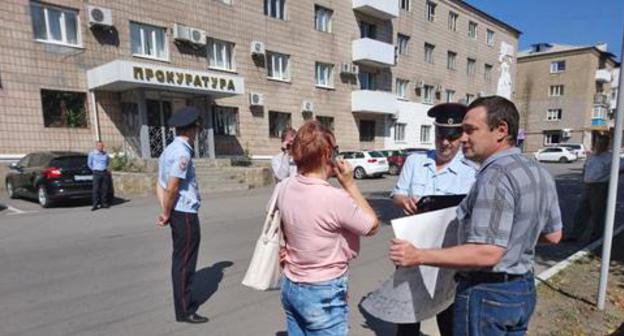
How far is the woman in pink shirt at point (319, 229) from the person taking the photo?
1.84 meters

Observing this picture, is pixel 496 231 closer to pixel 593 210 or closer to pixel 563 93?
pixel 593 210

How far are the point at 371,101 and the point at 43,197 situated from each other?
62.0 ft

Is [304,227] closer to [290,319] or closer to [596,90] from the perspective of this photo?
[290,319]

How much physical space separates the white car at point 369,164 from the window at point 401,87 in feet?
36.5

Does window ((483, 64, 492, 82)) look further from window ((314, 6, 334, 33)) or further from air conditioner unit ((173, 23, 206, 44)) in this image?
air conditioner unit ((173, 23, 206, 44))

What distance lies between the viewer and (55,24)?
13.8 meters

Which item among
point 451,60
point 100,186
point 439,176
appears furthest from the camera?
point 451,60

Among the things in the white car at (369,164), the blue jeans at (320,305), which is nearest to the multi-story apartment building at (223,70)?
the white car at (369,164)

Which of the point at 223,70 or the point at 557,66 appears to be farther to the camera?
the point at 557,66

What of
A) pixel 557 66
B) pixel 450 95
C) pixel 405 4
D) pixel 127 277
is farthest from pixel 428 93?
pixel 127 277

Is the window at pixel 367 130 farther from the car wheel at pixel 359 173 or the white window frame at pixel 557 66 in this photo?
the white window frame at pixel 557 66

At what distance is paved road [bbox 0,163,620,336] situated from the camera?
3.55 meters

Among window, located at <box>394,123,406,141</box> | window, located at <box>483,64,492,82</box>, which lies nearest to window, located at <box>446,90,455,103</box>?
window, located at <box>483,64,492,82</box>

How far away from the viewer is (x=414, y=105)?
28.8 m
